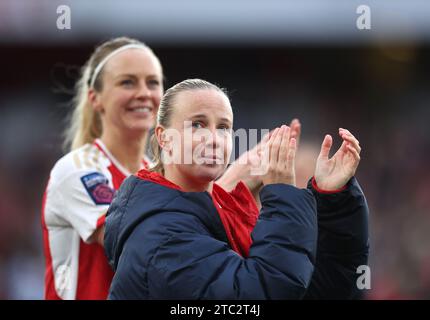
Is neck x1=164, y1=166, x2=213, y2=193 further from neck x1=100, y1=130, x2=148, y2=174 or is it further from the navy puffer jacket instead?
neck x1=100, y1=130, x2=148, y2=174

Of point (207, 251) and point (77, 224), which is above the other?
point (77, 224)

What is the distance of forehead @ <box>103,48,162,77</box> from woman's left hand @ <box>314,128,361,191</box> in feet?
3.70

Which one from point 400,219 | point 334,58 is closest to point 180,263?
point 400,219

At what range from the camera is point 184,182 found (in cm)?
189

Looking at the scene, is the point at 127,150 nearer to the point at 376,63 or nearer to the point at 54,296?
the point at 54,296

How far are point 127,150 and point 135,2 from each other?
15.9 feet

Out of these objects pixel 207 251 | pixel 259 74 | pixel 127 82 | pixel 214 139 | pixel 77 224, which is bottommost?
pixel 207 251

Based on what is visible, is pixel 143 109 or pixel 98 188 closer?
pixel 98 188

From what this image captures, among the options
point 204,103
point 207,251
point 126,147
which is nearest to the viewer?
point 207,251

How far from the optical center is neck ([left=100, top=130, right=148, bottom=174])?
2980 millimetres

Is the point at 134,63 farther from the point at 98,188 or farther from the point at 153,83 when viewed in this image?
the point at 98,188

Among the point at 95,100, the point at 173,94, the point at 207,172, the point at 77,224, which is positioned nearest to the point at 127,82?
the point at 95,100

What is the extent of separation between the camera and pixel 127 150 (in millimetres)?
3000

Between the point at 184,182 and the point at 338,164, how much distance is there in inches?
16.1
